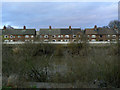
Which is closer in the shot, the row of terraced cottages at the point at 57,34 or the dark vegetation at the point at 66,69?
the dark vegetation at the point at 66,69

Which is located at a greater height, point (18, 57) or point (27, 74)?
point (18, 57)

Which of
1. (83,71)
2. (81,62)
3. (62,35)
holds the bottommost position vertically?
(83,71)

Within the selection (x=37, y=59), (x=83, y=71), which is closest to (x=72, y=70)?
(x=83, y=71)

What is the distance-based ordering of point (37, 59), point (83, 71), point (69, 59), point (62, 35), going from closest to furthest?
1. point (83, 71)
2. point (69, 59)
3. point (37, 59)
4. point (62, 35)

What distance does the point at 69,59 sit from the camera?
5.48 metres

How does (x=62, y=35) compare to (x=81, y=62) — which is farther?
(x=62, y=35)

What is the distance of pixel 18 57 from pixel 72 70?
276 centimetres

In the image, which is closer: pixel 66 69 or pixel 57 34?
pixel 66 69

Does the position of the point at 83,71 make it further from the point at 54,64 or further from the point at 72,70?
the point at 54,64

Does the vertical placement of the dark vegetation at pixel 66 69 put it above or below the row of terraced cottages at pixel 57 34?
below

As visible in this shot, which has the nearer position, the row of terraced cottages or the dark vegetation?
the dark vegetation

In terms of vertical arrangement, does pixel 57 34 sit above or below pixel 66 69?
above

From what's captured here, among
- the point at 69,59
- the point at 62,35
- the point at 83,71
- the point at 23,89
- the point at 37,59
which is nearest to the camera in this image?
the point at 23,89

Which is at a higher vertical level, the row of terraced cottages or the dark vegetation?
the row of terraced cottages
